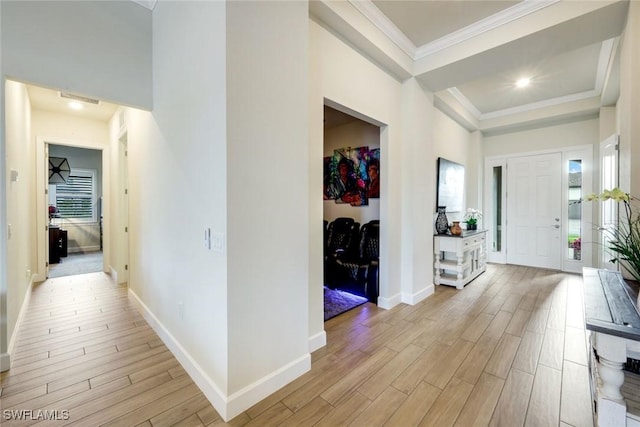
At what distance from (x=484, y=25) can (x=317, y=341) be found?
3583mm

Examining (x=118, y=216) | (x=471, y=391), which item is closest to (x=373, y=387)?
(x=471, y=391)

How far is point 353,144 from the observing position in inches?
184

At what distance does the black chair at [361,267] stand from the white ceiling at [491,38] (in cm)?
222

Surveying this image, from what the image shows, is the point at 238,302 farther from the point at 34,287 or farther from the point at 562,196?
the point at 562,196

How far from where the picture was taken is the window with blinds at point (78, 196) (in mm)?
7004

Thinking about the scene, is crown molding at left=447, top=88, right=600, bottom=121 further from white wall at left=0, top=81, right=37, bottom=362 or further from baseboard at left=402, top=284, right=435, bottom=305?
white wall at left=0, top=81, right=37, bottom=362

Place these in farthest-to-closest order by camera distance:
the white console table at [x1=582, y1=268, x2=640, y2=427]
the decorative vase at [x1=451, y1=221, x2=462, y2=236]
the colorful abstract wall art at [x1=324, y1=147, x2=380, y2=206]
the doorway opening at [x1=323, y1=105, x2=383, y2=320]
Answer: the colorful abstract wall art at [x1=324, y1=147, x2=380, y2=206] < the decorative vase at [x1=451, y1=221, x2=462, y2=236] < the doorway opening at [x1=323, y1=105, x2=383, y2=320] < the white console table at [x1=582, y1=268, x2=640, y2=427]

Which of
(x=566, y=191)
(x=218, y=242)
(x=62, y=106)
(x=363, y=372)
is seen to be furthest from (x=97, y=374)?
(x=566, y=191)

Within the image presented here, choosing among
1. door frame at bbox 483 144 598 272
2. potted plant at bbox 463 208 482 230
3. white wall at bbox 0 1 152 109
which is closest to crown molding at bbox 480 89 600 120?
door frame at bbox 483 144 598 272

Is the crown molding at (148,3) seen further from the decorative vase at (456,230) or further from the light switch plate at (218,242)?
the decorative vase at (456,230)

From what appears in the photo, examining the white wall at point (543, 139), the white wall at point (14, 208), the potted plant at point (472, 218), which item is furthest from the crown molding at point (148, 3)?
the white wall at point (543, 139)

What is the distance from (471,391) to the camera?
6.05 ft

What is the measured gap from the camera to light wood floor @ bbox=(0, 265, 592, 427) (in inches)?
64.4

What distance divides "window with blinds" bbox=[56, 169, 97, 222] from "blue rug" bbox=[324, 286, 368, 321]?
7.48m
